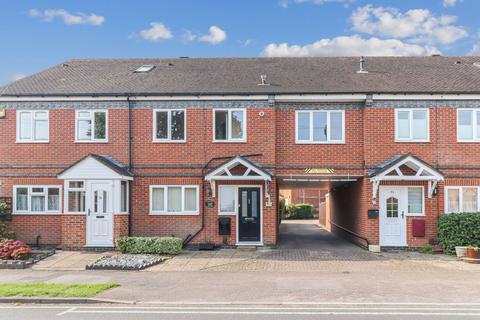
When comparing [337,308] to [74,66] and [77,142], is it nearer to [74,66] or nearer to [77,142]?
[77,142]

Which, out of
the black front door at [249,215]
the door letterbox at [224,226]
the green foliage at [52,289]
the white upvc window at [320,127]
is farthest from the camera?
the white upvc window at [320,127]

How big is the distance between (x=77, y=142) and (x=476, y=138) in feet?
48.4

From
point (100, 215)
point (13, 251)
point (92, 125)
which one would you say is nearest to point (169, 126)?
point (92, 125)

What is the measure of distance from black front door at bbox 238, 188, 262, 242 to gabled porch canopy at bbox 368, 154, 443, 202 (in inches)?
168

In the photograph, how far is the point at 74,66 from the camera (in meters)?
24.2

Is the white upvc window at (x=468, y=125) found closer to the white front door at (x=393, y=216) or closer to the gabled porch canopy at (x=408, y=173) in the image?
the gabled porch canopy at (x=408, y=173)

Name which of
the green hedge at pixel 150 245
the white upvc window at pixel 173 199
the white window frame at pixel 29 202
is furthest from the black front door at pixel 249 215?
the white window frame at pixel 29 202

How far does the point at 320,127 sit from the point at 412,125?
3.33 metres

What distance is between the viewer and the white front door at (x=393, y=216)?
62.5 ft

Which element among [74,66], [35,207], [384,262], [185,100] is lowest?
[384,262]

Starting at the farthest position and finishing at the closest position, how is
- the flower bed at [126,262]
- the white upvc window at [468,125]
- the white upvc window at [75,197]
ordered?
the white upvc window at [468,125], the white upvc window at [75,197], the flower bed at [126,262]

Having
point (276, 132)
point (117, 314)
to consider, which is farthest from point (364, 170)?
point (117, 314)

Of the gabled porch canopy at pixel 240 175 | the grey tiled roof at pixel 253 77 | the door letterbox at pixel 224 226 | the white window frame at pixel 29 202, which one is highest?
the grey tiled roof at pixel 253 77

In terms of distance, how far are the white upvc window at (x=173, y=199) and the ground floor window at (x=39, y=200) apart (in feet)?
11.7
